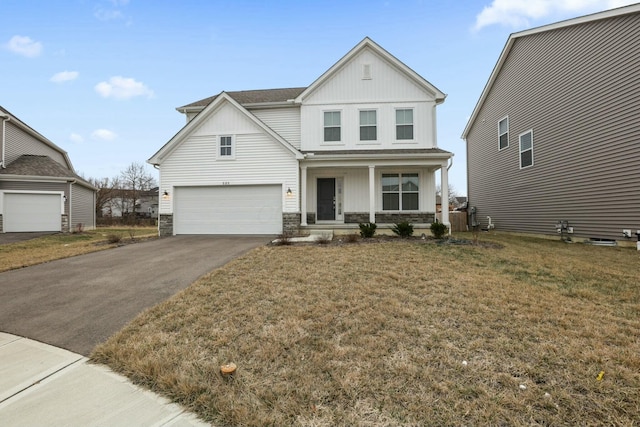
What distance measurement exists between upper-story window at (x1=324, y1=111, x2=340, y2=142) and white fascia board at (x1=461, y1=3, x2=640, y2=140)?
29.5 ft

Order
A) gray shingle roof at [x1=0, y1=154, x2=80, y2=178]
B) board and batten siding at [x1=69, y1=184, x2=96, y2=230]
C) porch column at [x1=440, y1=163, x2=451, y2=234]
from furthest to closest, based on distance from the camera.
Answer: board and batten siding at [x1=69, y1=184, x2=96, y2=230], gray shingle roof at [x1=0, y1=154, x2=80, y2=178], porch column at [x1=440, y1=163, x2=451, y2=234]

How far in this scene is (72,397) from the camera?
7.82 ft

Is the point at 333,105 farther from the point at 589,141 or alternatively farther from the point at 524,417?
the point at 524,417

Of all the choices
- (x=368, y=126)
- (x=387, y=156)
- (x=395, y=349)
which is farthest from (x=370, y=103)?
(x=395, y=349)

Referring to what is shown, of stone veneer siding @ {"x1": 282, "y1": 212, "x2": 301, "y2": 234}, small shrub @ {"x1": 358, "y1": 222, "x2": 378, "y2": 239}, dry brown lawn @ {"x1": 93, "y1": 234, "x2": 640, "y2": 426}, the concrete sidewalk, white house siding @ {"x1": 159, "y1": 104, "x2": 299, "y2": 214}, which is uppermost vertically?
white house siding @ {"x1": 159, "y1": 104, "x2": 299, "y2": 214}

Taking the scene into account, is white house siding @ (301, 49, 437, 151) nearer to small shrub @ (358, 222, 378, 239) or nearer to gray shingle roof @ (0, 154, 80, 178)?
small shrub @ (358, 222, 378, 239)

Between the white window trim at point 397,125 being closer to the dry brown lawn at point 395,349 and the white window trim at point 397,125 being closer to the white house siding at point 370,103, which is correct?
the white house siding at point 370,103

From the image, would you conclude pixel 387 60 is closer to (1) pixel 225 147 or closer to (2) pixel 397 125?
(2) pixel 397 125

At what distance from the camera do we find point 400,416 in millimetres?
2020

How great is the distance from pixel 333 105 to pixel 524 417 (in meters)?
13.0

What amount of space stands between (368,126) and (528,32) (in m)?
8.07

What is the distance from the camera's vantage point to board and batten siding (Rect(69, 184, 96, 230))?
1753 cm

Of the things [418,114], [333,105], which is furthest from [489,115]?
[333,105]

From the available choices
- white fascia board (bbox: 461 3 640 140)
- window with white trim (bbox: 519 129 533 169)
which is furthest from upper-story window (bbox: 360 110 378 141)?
white fascia board (bbox: 461 3 640 140)
